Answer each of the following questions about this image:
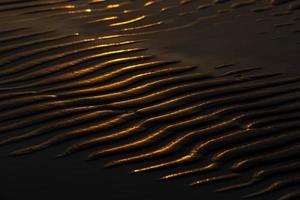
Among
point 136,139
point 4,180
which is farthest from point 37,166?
point 136,139

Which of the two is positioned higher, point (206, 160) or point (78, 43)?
point (78, 43)

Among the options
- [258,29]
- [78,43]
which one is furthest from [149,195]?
[258,29]

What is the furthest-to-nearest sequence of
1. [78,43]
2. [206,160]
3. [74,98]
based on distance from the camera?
1. [78,43]
2. [74,98]
3. [206,160]

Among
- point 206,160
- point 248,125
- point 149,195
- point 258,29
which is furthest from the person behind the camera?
point 258,29

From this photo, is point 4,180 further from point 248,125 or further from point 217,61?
point 217,61

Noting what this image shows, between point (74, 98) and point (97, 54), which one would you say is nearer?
point (74, 98)

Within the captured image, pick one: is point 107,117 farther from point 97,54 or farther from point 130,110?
point 97,54
